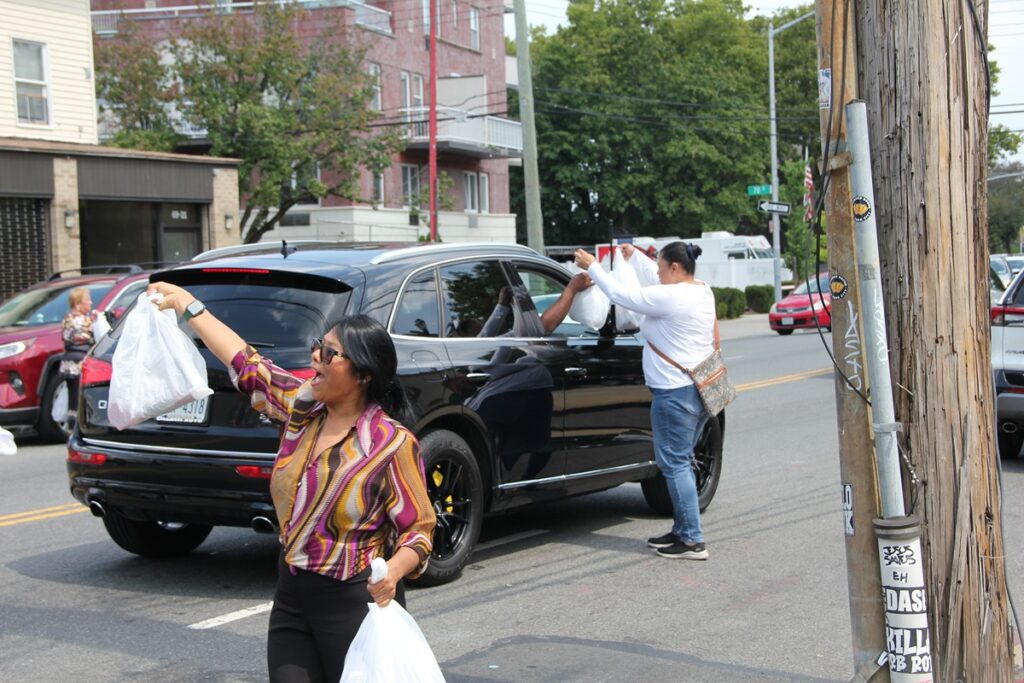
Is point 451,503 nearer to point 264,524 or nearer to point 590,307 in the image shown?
point 264,524

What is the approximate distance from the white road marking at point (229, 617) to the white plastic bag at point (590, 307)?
2653 mm

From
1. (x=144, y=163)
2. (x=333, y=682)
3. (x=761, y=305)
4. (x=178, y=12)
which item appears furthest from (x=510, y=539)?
(x=761, y=305)

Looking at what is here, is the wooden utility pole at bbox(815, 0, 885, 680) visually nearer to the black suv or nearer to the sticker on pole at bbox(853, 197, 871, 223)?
the sticker on pole at bbox(853, 197, 871, 223)

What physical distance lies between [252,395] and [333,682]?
95 cm

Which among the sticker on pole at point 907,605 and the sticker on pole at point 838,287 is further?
the sticker on pole at point 838,287

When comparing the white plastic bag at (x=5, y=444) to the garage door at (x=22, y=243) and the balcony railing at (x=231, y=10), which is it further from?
the balcony railing at (x=231, y=10)

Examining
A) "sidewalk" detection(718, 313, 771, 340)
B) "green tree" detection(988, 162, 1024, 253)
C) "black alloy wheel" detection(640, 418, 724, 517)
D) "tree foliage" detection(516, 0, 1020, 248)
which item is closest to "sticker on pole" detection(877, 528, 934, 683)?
"black alloy wheel" detection(640, 418, 724, 517)

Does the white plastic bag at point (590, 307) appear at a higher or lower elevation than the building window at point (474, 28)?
lower

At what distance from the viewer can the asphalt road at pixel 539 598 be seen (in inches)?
229

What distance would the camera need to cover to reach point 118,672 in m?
5.65

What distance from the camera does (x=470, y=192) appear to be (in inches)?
1849

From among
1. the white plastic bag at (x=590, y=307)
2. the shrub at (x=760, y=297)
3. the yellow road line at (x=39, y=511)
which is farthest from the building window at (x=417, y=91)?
the white plastic bag at (x=590, y=307)

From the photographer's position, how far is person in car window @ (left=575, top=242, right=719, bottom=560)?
7746 mm

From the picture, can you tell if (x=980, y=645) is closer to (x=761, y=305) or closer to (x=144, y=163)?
(x=144, y=163)
